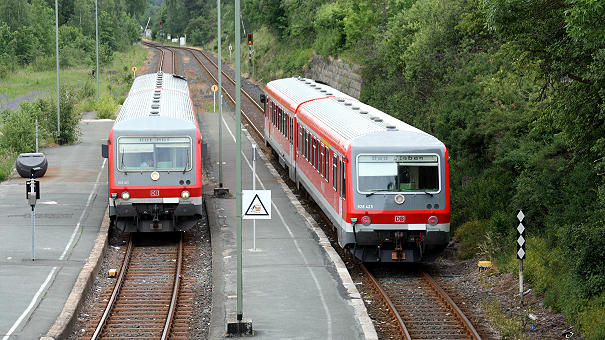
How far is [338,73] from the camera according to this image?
5456 centimetres

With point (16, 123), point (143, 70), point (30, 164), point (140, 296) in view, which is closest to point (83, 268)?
point (140, 296)

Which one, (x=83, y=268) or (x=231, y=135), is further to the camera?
(x=231, y=135)

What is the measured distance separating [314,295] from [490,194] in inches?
313

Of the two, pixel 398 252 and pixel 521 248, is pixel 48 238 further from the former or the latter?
pixel 521 248

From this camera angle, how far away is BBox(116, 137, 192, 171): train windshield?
2314 cm

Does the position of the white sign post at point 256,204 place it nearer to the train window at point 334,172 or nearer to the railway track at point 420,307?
the railway track at point 420,307

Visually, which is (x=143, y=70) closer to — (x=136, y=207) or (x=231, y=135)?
(x=231, y=135)

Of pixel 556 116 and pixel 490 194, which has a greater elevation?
pixel 556 116

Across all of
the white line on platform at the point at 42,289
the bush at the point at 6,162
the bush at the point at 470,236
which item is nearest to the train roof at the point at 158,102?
the white line on platform at the point at 42,289

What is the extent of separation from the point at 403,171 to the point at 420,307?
3160mm

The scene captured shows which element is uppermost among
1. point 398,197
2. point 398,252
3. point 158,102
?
point 158,102

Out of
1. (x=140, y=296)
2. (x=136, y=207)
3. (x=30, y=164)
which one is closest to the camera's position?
(x=140, y=296)

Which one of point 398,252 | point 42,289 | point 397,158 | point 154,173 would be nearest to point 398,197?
point 397,158

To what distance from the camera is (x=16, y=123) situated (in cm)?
3912
